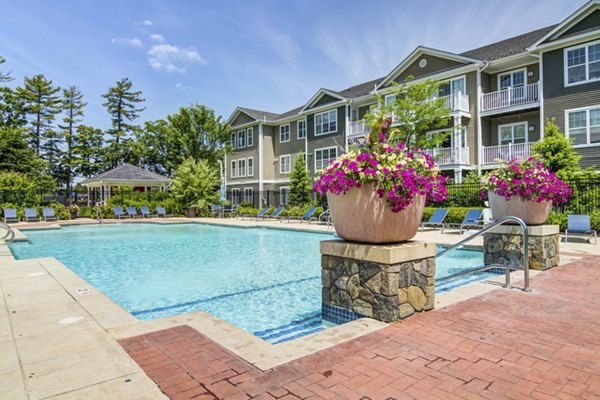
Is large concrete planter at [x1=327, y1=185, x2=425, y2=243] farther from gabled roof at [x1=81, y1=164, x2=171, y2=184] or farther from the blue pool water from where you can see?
gabled roof at [x1=81, y1=164, x2=171, y2=184]

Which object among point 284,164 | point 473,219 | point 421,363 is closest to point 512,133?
point 473,219

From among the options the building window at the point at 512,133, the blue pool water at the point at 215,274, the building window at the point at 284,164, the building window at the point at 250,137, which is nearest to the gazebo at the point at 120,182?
the building window at the point at 250,137

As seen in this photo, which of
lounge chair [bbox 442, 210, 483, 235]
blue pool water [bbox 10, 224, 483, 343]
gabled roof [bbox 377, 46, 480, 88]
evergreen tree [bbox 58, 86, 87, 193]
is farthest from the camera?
evergreen tree [bbox 58, 86, 87, 193]

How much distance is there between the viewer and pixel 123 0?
1191cm

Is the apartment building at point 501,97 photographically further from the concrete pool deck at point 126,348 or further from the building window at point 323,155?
the concrete pool deck at point 126,348

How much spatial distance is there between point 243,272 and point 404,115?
14.5 metres

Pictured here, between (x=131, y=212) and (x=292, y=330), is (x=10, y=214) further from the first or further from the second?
(x=292, y=330)

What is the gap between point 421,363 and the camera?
2652 mm

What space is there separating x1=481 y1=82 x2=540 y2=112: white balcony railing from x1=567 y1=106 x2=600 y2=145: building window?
1.78 m

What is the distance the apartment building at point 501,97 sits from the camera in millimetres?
16484

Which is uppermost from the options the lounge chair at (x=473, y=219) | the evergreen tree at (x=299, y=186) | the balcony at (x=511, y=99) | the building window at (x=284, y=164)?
the balcony at (x=511, y=99)

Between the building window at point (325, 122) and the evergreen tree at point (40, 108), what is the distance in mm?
31585

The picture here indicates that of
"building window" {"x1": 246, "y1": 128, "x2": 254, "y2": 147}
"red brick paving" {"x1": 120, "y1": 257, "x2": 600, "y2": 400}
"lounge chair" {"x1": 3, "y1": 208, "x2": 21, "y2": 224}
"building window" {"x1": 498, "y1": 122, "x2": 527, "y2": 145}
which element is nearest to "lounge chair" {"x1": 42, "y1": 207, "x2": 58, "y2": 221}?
"lounge chair" {"x1": 3, "y1": 208, "x2": 21, "y2": 224}

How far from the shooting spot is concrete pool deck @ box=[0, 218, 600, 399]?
7.66ft
